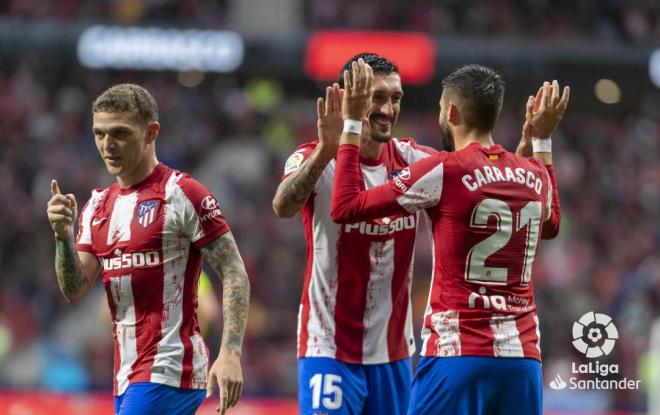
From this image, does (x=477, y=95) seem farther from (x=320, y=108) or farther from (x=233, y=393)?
(x=233, y=393)

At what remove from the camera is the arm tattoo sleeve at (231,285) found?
191 inches

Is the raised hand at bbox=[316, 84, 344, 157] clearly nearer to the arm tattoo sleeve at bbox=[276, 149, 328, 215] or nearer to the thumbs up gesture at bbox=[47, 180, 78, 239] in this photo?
the arm tattoo sleeve at bbox=[276, 149, 328, 215]

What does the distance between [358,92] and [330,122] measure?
0.33 m

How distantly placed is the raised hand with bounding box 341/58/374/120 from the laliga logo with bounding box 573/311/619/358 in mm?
2241

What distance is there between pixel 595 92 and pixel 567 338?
27.3 ft

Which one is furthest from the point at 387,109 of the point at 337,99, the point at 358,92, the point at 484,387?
the point at 484,387

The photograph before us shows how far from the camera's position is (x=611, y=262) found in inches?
664

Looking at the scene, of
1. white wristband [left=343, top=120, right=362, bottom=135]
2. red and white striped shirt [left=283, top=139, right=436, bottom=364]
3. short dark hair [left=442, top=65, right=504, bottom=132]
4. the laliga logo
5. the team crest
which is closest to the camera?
short dark hair [left=442, top=65, right=504, bottom=132]

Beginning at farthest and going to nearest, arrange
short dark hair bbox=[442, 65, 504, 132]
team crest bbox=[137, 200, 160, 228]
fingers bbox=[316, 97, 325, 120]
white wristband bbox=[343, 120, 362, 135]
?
fingers bbox=[316, 97, 325, 120] < team crest bbox=[137, 200, 160, 228] < white wristband bbox=[343, 120, 362, 135] < short dark hair bbox=[442, 65, 504, 132]

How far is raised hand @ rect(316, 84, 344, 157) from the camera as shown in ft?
17.0

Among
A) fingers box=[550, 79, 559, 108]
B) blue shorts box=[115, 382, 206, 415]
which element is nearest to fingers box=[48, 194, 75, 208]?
blue shorts box=[115, 382, 206, 415]

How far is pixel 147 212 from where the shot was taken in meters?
5.02

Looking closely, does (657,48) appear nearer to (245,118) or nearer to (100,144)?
(245,118)

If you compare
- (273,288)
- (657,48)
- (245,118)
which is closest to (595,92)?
(657,48)
